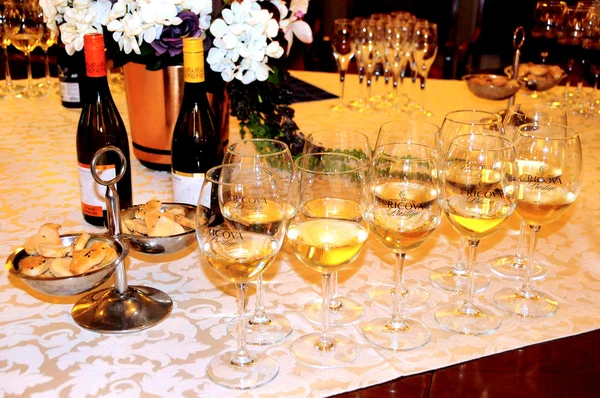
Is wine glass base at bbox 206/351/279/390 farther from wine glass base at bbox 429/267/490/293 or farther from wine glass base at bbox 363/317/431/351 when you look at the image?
wine glass base at bbox 429/267/490/293

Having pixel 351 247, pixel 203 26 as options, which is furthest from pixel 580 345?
pixel 203 26

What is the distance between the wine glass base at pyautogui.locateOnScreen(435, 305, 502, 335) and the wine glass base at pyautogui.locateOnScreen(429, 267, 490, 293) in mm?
→ 72

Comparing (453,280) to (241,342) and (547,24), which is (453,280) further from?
(547,24)

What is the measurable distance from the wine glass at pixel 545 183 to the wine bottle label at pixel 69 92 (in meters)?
1.39

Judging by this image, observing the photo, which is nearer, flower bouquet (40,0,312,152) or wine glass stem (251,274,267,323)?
wine glass stem (251,274,267,323)

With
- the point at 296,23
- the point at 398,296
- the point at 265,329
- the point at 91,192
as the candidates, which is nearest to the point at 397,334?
the point at 398,296

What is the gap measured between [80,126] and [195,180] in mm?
320

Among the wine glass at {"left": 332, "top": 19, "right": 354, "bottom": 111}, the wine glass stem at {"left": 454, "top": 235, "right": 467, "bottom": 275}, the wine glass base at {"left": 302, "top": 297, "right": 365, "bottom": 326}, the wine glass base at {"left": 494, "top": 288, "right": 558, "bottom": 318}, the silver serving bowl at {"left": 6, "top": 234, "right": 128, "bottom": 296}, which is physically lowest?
the wine glass base at {"left": 302, "top": 297, "right": 365, "bottom": 326}

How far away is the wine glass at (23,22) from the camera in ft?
6.73

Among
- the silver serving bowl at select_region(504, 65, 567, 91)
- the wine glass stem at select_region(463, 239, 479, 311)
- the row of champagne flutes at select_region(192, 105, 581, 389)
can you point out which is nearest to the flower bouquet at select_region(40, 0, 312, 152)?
the row of champagne flutes at select_region(192, 105, 581, 389)

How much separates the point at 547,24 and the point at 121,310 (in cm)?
183

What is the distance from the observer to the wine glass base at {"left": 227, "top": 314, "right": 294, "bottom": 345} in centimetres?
99

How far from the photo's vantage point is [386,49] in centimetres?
207

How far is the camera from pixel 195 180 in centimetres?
127
